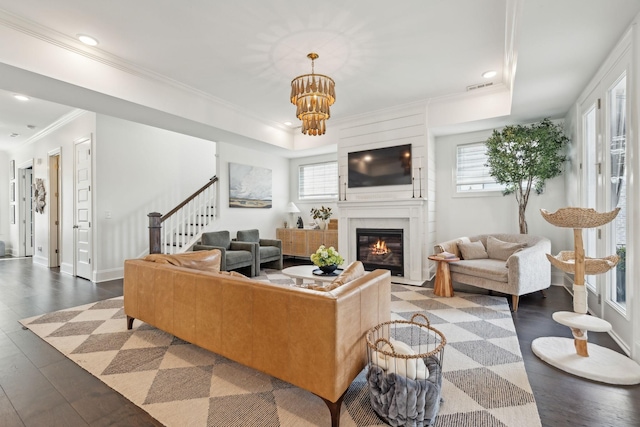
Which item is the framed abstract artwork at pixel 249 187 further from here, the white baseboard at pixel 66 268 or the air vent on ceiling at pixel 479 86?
the air vent on ceiling at pixel 479 86

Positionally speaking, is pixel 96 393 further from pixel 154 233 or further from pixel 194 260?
pixel 154 233

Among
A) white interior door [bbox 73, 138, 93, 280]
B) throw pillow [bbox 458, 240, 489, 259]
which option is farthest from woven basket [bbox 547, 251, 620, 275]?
white interior door [bbox 73, 138, 93, 280]

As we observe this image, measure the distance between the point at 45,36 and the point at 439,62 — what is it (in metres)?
4.23

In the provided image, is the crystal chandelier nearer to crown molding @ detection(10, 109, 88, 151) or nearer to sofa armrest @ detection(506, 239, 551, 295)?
sofa armrest @ detection(506, 239, 551, 295)

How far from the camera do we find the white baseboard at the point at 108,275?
4910 mm

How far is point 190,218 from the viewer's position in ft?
19.8

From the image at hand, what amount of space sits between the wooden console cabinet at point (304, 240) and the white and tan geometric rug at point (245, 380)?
3.32 meters

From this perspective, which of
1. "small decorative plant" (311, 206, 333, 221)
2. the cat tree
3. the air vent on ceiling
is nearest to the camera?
the cat tree

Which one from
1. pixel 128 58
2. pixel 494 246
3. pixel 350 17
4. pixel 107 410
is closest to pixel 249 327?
pixel 107 410

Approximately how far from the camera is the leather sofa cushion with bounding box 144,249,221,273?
8.46 ft

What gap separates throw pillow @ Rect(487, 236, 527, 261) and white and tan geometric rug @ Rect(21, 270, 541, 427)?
1242mm

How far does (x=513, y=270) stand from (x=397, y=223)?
6.58 feet

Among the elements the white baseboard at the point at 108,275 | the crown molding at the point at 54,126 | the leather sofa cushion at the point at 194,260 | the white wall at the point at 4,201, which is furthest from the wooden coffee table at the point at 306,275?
the white wall at the point at 4,201

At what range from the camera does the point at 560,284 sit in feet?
14.8
